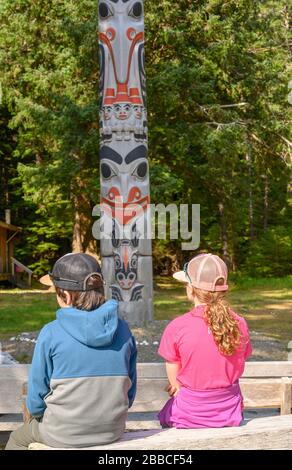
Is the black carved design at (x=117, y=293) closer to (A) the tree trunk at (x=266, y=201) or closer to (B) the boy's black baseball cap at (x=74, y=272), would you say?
(B) the boy's black baseball cap at (x=74, y=272)

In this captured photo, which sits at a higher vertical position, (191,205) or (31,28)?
(31,28)

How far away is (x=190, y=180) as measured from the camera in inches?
1006

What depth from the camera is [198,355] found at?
3.88 metres

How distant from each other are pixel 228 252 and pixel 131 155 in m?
18.4

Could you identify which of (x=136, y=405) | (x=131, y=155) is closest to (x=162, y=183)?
(x=131, y=155)

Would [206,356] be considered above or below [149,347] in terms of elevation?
above

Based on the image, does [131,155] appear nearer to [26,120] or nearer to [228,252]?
[26,120]

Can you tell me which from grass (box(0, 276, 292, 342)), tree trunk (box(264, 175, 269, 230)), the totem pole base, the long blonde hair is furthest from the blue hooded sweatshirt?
tree trunk (box(264, 175, 269, 230))

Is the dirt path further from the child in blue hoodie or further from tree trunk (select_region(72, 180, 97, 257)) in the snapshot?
tree trunk (select_region(72, 180, 97, 257))

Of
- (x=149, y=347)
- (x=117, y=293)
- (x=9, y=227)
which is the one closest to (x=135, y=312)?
(x=117, y=293)

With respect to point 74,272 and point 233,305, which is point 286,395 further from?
point 233,305

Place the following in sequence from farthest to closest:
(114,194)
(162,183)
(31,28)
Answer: (31,28) < (162,183) < (114,194)

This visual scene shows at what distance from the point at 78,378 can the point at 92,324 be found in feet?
0.91

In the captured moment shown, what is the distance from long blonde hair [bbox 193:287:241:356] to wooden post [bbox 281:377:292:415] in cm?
89
